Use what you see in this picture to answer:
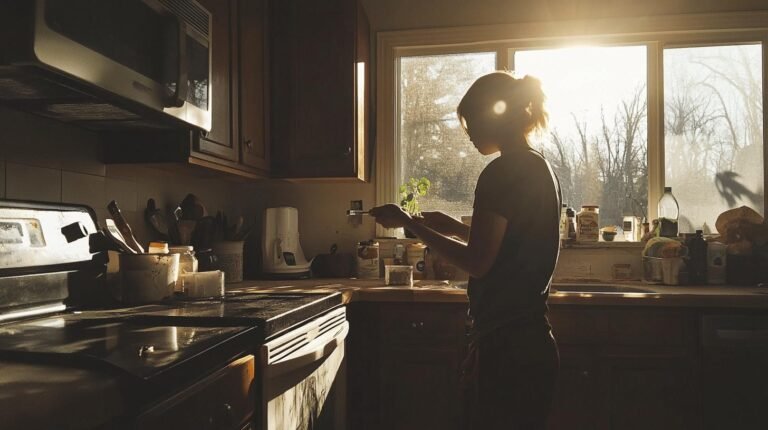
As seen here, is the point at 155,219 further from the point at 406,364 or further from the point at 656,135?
the point at 656,135

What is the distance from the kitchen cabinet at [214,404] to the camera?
88 centimetres

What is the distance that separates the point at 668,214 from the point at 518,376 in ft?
5.72

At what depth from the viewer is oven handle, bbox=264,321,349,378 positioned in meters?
1.32

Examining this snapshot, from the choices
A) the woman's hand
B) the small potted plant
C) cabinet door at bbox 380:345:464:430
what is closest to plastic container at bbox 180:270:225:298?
the woman's hand

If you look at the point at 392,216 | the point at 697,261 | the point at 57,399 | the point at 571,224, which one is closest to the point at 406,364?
the point at 392,216

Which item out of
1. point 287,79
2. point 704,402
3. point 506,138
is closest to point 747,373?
point 704,402

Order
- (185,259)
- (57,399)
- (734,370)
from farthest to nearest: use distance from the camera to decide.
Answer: (734,370)
(185,259)
(57,399)

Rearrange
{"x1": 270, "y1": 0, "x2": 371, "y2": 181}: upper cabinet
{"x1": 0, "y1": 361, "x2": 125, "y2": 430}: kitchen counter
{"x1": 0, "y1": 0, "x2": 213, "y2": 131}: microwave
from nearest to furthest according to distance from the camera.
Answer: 1. {"x1": 0, "y1": 361, "x2": 125, "y2": 430}: kitchen counter
2. {"x1": 0, "y1": 0, "x2": 213, "y2": 131}: microwave
3. {"x1": 270, "y1": 0, "x2": 371, "y2": 181}: upper cabinet

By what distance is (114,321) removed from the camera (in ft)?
4.37

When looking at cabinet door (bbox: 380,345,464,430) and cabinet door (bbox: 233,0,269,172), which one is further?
cabinet door (bbox: 233,0,269,172)

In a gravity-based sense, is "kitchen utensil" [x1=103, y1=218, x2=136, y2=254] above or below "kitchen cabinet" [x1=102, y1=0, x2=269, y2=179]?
below

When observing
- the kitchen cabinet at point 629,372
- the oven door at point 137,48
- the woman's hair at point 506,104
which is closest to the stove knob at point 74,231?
the oven door at point 137,48

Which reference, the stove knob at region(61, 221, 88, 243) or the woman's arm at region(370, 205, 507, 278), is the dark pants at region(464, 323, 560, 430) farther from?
the stove knob at region(61, 221, 88, 243)

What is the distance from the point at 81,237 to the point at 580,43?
2394 mm
